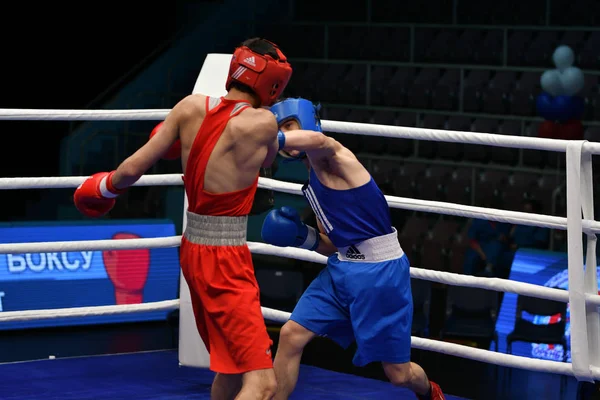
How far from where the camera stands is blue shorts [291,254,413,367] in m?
3.38

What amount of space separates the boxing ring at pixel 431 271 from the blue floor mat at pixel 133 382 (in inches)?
0.5

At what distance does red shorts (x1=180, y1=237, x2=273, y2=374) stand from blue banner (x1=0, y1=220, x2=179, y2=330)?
3.40 metres

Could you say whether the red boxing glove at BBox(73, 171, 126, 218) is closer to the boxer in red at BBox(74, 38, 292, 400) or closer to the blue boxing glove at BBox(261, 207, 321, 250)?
the boxer in red at BBox(74, 38, 292, 400)

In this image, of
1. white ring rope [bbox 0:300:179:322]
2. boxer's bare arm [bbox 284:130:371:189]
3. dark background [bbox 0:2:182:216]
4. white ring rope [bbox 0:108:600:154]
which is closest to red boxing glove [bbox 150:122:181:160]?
boxer's bare arm [bbox 284:130:371:189]

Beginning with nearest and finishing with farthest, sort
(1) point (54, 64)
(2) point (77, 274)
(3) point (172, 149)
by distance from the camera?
(3) point (172, 149) → (2) point (77, 274) → (1) point (54, 64)

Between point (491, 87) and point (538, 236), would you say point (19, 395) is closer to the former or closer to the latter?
point (538, 236)

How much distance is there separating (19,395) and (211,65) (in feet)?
4.90

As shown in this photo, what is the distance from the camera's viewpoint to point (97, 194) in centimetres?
298

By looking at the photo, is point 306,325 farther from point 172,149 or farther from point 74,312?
point 74,312

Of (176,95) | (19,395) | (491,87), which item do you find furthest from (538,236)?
(176,95)

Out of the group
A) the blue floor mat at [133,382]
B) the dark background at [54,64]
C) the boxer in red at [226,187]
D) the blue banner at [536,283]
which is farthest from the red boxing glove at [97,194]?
the dark background at [54,64]

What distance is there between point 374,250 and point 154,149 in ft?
2.82

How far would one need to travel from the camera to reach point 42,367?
14.0 feet

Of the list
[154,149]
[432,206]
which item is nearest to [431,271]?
[432,206]
